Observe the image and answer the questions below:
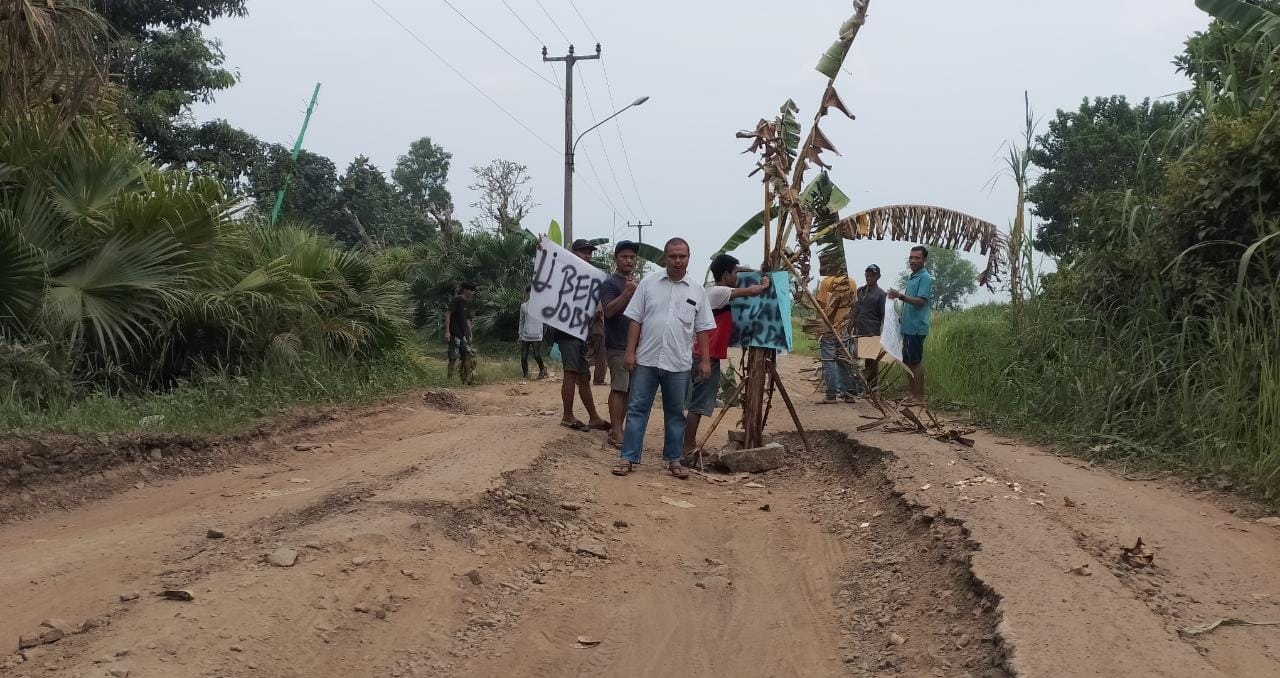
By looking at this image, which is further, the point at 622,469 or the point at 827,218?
the point at 827,218

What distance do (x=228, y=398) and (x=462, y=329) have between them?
199 inches

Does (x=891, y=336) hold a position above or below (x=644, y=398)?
above

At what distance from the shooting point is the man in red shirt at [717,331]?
695 cm

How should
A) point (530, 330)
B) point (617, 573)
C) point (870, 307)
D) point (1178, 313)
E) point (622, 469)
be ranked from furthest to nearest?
point (530, 330) < point (870, 307) < point (1178, 313) < point (622, 469) < point (617, 573)

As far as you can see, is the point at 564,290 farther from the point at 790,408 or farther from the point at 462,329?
the point at 462,329

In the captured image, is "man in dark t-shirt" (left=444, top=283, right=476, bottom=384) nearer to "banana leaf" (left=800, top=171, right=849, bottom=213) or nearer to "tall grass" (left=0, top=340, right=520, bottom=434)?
"tall grass" (left=0, top=340, right=520, bottom=434)

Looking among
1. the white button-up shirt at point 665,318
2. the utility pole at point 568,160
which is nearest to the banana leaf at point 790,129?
the white button-up shirt at point 665,318

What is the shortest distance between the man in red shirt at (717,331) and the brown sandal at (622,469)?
2.51ft

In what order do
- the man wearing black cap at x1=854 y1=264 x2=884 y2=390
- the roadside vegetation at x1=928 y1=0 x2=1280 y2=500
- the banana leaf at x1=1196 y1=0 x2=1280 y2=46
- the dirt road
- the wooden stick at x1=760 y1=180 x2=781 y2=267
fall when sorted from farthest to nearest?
the man wearing black cap at x1=854 y1=264 x2=884 y2=390 < the banana leaf at x1=1196 y1=0 x2=1280 y2=46 < the wooden stick at x1=760 y1=180 x2=781 y2=267 < the roadside vegetation at x1=928 y1=0 x2=1280 y2=500 < the dirt road

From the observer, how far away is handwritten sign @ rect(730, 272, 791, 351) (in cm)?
702

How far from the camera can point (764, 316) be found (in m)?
7.13

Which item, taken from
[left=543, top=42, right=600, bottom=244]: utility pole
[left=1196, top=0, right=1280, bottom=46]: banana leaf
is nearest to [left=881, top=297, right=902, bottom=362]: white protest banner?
[left=1196, top=0, right=1280, bottom=46]: banana leaf

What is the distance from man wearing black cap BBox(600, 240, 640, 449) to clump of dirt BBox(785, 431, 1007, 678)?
5.95 ft

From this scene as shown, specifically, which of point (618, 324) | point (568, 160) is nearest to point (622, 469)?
point (618, 324)
